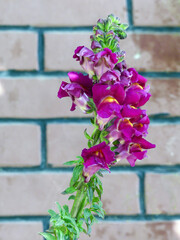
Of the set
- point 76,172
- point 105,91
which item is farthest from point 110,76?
point 76,172

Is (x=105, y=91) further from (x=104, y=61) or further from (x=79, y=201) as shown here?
(x=79, y=201)

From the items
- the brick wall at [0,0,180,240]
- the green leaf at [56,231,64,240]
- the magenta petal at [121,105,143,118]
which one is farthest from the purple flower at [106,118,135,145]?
the brick wall at [0,0,180,240]

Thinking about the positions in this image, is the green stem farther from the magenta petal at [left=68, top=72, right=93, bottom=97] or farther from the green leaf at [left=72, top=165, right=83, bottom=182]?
the magenta petal at [left=68, top=72, right=93, bottom=97]

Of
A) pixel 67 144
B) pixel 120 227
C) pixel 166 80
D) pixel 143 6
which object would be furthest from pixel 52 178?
pixel 143 6

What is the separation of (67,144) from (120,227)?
0.23 m

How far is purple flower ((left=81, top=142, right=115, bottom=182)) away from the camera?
0.43 meters

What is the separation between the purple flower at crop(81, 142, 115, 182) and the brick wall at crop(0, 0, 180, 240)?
328 mm

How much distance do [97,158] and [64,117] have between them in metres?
0.34

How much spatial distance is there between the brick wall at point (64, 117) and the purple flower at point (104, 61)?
32cm

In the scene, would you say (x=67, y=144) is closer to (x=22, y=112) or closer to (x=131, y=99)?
(x=22, y=112)

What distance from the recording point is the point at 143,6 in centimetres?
77

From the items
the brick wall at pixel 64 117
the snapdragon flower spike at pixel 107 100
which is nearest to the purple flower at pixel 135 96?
the snapdragon flower spike at pixel 107 100

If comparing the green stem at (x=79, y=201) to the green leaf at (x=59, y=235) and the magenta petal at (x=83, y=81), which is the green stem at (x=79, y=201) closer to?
the green leaf at (x=59, y=235)

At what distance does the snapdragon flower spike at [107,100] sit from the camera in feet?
1.39
